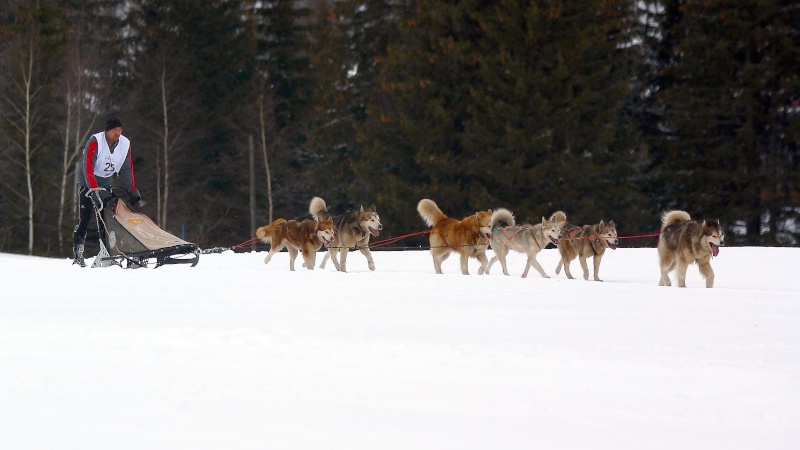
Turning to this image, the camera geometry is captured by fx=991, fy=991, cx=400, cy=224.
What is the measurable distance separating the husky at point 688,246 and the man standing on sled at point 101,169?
622 cm

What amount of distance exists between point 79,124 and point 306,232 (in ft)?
52.7

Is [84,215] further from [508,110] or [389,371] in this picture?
[508,110]

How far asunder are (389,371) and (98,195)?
618 cm

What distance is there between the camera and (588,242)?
13195 mm

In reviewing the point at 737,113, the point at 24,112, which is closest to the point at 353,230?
the point at 737,113

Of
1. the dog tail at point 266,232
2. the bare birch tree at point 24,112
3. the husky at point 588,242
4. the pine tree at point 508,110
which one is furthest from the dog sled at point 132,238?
the bare birch tree at point 24,112

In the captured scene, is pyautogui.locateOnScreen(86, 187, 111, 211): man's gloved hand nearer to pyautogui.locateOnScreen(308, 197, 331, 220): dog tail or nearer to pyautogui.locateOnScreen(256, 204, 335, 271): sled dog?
pyautogui.locateOnScreen(256, 204, 335, 271): sled dog

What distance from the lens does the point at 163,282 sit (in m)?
9.48

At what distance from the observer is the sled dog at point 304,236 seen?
40.9 feet

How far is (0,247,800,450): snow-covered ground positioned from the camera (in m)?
4.30

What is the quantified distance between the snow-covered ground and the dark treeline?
1665cm

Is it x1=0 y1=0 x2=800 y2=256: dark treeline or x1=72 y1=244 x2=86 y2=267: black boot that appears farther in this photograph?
x1=0 y1=0 x2=800 y2=256: dark treeline

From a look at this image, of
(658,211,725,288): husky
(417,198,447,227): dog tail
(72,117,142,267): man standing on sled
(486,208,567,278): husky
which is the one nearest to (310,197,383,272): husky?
(417,198,447,227): dog tail

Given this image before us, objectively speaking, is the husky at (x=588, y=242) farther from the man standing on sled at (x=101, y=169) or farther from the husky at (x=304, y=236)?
the man standing on sled at (x=101, y=169)
